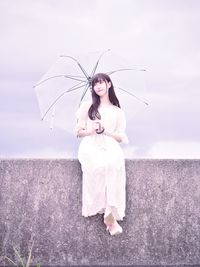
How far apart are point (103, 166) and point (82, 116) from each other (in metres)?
0.62

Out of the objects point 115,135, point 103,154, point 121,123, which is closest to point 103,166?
point 103,154

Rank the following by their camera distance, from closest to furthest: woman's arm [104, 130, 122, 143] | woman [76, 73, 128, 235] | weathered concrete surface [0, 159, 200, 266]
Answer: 1. woman [76, 73, 128, 235]
2. woman's arm [104, 130, 122, 143]
3. weathered concrete surface [0, 159, 200, 266]

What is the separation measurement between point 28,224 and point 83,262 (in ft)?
2.29

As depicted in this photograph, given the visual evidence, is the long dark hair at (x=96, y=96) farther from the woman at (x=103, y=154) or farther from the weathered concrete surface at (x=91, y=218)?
the weathered concrete surface at (x=91, y=218)

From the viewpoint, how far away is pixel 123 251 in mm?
5547

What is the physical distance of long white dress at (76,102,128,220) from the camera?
5219mm

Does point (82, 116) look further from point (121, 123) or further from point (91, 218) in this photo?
point (91, 218)

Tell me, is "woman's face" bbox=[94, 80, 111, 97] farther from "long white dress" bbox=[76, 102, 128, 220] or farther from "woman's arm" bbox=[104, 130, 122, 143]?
"woman's arm" bbox=[104, 130, 122, 143]

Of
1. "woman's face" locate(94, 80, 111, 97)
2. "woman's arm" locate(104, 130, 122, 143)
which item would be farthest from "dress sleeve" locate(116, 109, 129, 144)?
"woman's face" locate(94, 80, 111, 97)

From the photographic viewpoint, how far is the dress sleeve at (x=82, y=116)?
17.9 feet


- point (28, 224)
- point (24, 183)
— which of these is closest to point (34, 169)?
point (24, 183)

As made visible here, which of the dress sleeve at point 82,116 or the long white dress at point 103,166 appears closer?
the long white dress at point 103,166

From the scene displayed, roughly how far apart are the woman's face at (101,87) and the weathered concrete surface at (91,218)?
78 centimetres

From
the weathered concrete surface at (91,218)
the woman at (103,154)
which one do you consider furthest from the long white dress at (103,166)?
the weathered concrete surface at (91,218)
